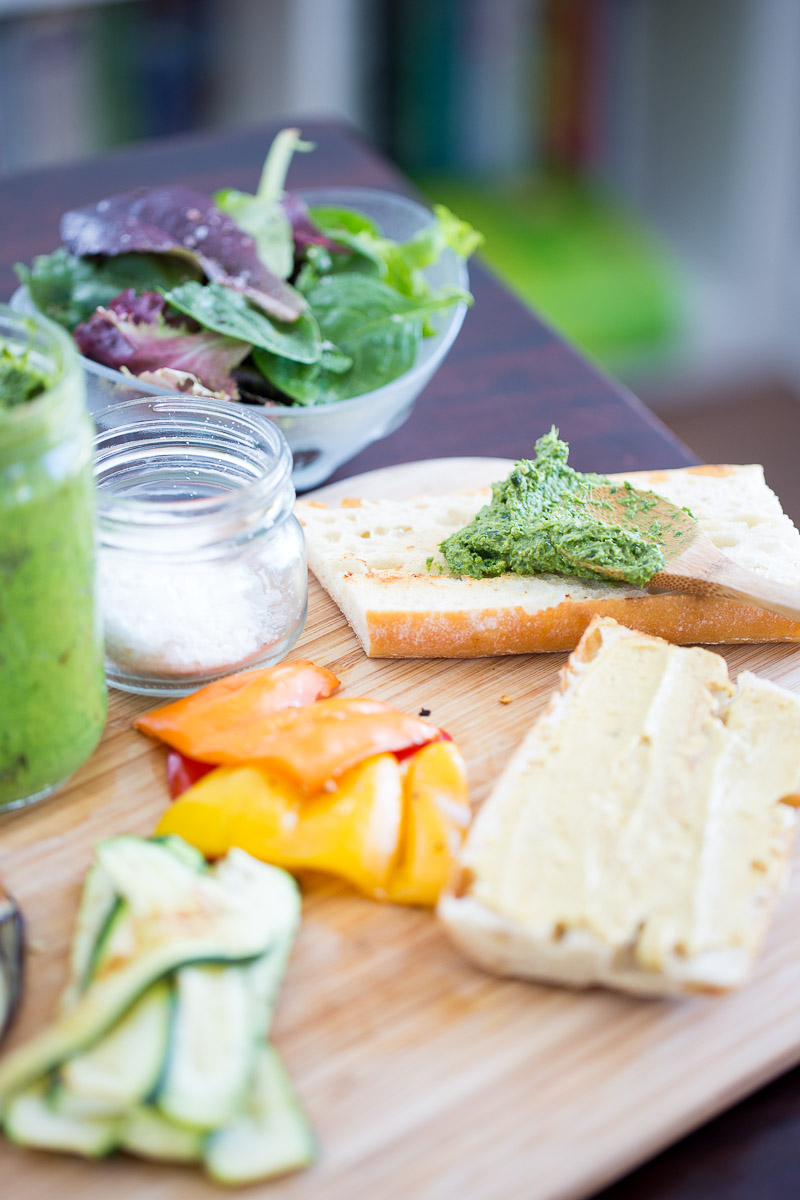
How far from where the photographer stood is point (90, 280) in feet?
8.47

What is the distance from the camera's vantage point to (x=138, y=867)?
1530mm

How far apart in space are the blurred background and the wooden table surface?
1617mm

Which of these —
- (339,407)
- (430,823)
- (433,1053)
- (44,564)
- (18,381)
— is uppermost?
(18,381)

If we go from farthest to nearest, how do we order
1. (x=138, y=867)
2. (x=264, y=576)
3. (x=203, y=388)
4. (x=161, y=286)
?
(x=161, y=286) < (x=203, y=388) < (x=264, y=576) < (x=138, y=867)

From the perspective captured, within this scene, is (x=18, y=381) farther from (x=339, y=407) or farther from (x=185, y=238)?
(x=185, y=238)

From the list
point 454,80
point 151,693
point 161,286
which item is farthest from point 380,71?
A: point 151,693

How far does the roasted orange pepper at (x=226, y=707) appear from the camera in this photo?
5.86 feet

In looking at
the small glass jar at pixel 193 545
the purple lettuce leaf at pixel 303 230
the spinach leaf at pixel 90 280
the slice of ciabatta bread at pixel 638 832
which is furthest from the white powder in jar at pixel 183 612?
the purple lettuce leaf at pixel 303 230

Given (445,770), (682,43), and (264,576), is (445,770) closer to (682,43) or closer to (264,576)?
(264,576)

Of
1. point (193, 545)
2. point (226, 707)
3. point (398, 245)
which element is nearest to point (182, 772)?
point (226, 707)

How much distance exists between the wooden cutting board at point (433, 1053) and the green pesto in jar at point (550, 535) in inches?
19.9

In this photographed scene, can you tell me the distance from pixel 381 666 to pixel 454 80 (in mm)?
4658

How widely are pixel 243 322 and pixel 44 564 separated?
99 cm

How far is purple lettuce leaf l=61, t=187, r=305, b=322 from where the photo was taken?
8.11 feet
